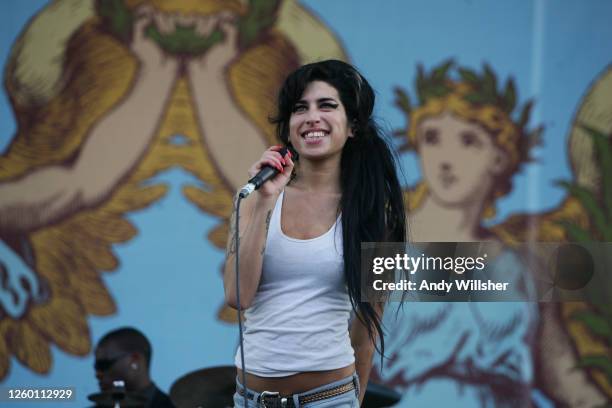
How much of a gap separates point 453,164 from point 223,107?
1.14 m

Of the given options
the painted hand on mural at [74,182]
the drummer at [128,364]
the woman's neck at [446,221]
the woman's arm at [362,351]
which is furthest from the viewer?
the woman's neck at [446,221]

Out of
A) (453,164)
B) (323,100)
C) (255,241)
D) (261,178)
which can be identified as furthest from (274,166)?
(453,164)

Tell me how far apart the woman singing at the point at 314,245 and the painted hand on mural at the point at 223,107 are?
1.70 metres

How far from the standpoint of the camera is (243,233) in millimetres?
2465

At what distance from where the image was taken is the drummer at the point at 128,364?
4188 mm

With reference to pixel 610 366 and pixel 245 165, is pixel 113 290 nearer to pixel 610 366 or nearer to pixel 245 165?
pixel 245 165

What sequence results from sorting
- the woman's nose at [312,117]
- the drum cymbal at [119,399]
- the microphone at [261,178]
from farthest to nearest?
the drum cymbal at [119,399], the woman's nose at [312,117], the microphone at [261,178]

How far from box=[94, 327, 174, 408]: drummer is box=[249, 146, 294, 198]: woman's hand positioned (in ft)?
6.71

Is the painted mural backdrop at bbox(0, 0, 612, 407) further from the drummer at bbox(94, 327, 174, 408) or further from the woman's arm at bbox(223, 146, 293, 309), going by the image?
the woman's arm at bbox(223, 146, 293, 309)

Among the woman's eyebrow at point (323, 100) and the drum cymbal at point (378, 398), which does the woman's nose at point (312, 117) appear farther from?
the drum cymbal at point (378, 398)

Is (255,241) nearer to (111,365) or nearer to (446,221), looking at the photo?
(111,365)

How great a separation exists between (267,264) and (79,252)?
2.12 metres

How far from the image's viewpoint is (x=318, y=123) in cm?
258

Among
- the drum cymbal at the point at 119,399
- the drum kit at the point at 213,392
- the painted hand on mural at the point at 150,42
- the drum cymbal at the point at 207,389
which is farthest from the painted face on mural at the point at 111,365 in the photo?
the painted hand on mural at the point at 150,42
